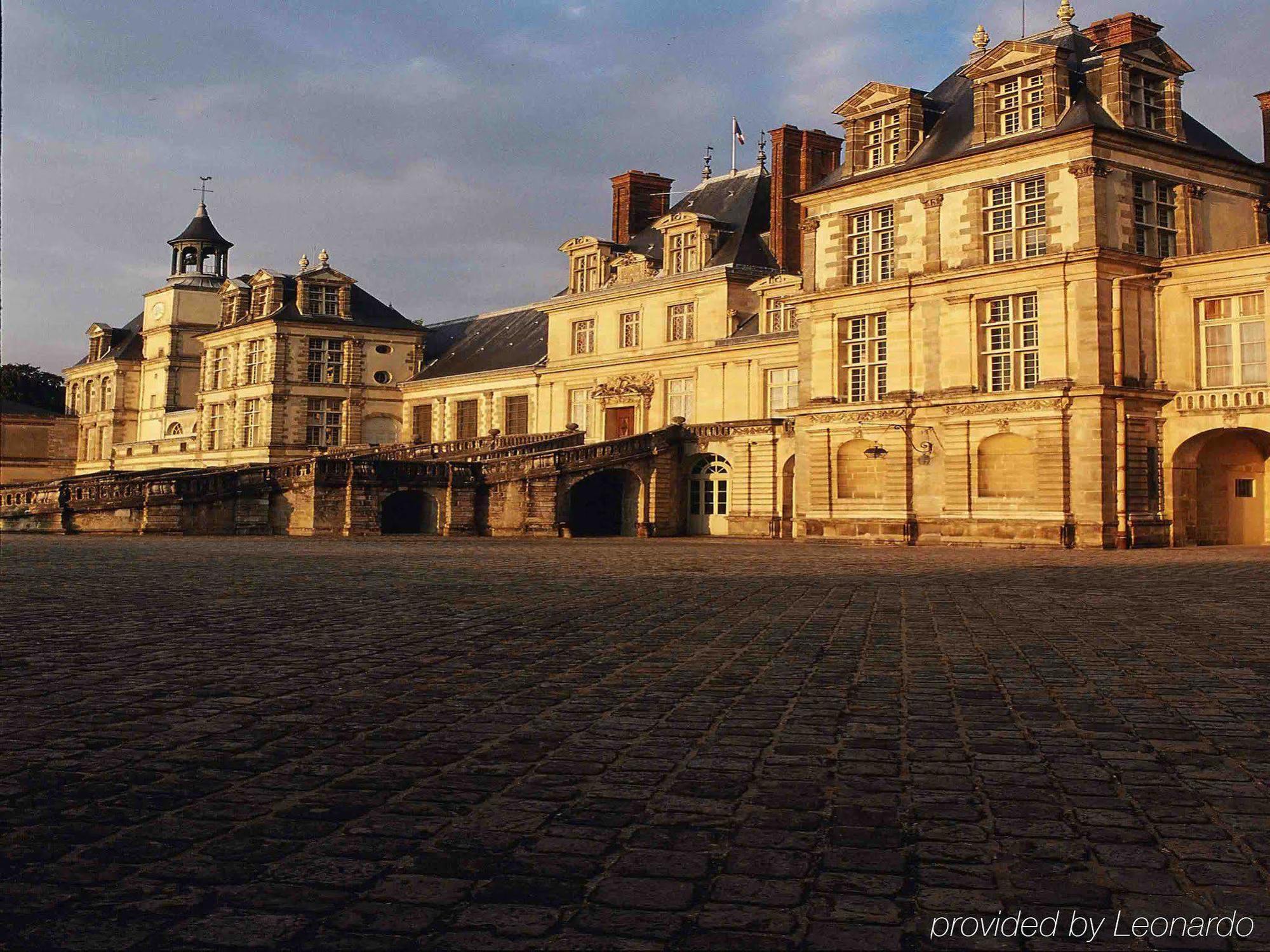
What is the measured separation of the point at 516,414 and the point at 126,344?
37777 millimetres

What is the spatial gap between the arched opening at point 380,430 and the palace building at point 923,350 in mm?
10347

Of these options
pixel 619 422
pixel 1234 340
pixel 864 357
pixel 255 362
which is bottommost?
pixel 619 422

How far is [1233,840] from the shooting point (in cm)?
421

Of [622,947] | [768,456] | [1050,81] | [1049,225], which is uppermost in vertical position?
[1050,81]

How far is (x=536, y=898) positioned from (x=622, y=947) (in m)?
0.46

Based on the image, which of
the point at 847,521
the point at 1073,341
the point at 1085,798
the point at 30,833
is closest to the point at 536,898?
the point at 30,833

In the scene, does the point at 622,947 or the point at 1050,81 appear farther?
the point at 1050,81

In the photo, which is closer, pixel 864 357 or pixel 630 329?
pixel 864 357

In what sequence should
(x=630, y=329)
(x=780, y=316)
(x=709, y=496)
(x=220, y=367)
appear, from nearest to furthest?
(x=780, y=316), (x=709, y=496), (x=630, y=329), (x=220, y=367)

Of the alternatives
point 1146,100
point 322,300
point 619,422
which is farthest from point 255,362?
point 1146,100

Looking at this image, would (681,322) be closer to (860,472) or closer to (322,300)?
(860,472)

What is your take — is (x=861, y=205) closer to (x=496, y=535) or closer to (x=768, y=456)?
(x=768, y=456)

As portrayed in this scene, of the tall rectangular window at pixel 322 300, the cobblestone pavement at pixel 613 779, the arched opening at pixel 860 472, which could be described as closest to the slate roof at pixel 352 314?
the tall rectangular window at pixel 322 300

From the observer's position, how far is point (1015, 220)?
3306cm
